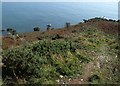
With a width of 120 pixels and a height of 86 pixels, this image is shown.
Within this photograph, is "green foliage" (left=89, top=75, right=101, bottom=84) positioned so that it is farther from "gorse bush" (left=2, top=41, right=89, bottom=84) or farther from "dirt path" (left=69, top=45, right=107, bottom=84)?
"gorse bush" (left=2, top=41, right=89, bottom=84)

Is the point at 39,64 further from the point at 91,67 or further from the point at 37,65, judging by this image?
the point at 91,67

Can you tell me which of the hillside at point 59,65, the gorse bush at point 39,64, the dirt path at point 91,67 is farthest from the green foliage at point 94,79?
the gorse bush at point 39,64

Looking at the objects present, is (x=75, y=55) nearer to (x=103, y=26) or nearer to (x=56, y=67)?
(x=56, y=67)

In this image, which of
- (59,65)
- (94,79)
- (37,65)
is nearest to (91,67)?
(94,79)

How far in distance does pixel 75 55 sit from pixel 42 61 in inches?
110

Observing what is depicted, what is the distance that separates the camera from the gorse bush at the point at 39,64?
47.4ft

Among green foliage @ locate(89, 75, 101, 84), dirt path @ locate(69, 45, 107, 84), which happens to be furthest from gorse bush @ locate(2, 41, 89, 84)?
green foliage @ locate(89, 75, 101, 84)

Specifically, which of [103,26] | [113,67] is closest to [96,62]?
[113,67]

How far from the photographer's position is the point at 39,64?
49.9ft

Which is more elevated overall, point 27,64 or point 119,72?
point 27,64

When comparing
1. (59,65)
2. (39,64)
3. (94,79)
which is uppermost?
(39,64)

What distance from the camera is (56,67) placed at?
15594mm

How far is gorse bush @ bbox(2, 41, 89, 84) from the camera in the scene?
47.4ft

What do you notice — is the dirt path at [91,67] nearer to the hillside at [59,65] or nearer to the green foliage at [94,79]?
the hillside at [59,65]
